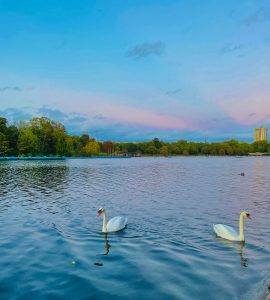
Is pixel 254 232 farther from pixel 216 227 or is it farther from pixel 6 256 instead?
pixel 6 256

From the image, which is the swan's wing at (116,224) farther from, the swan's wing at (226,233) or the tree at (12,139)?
the tree at (12,139)

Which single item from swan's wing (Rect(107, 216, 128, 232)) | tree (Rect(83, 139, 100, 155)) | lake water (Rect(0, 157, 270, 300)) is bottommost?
lake water (Rect(0, 157, 270, 300))

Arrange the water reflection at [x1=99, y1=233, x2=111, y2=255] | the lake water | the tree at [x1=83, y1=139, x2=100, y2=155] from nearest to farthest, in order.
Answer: the lake water → the water reflection at [x1=99, y1=233, x2=111, y2=255] → the tree at [x1=83, y1=139, x2=100, y2=155]

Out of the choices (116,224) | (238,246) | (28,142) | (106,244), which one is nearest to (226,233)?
(238,246)

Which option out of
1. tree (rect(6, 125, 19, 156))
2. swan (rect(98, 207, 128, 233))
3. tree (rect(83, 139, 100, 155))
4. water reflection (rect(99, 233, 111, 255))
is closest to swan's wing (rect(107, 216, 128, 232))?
swan (rect(98, 207, 128, 233))

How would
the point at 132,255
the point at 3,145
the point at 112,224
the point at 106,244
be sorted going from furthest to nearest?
the point at 3,145 < the point at 112,224 < the point at 106,244 < the point at 132,255

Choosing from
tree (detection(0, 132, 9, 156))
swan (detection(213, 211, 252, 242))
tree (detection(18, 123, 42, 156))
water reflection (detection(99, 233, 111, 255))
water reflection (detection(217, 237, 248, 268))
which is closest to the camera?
water reflection (detection(217, 237, 248, 268))

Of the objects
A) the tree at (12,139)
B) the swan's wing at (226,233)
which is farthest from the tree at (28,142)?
the swan's wing at (226,233)

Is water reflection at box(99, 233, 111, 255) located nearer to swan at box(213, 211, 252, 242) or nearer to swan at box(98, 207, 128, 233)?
swan at box(98, 207, 128, 233)

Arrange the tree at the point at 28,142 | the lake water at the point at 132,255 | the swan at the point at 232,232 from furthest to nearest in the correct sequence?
1. the tree at the point at 28,142
2. the swan at the point at 232,232
3. the lake water at the point at 132,255

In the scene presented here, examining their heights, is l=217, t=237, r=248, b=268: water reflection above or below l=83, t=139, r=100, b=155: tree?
below

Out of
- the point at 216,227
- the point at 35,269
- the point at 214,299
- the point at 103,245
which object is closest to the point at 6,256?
the point at 35,269

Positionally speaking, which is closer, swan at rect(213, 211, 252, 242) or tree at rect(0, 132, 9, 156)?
swan at rect(213, 211, 252, 242)

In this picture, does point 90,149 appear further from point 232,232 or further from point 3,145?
point 232,232
